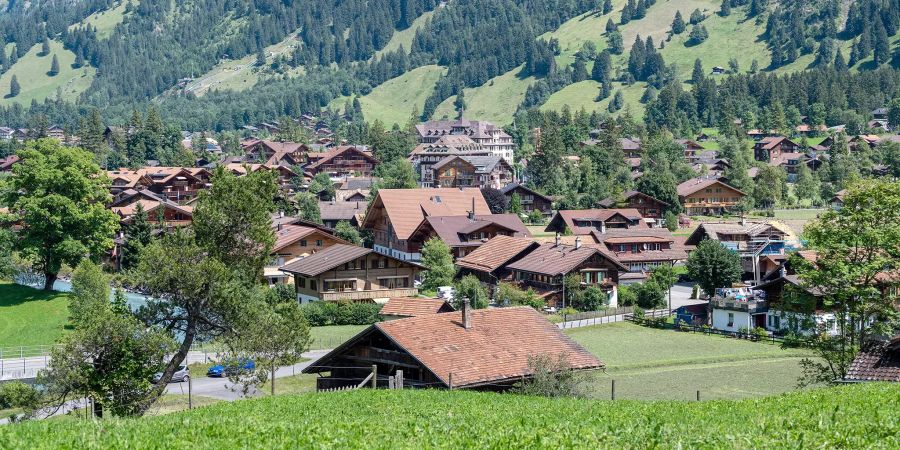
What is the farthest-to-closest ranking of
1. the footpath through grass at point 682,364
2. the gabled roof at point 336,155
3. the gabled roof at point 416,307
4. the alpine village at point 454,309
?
the gabled roof at point 336,155 → the gabled roof at point 416,307 → the footpath through grass at point 682,364 → the alpine village at point 454,309

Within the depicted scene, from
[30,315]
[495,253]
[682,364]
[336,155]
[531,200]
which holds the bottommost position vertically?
[682,364]

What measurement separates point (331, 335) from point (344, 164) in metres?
94.3

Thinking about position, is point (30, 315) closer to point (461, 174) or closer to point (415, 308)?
point (415, 308)

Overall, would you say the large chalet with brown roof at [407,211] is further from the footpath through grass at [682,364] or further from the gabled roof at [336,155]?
the gabled roof at [336,155]

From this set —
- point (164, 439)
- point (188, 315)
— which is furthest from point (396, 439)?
point (188, 315)

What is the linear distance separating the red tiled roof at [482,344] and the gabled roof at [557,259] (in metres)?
29.1

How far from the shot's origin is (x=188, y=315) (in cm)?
3234

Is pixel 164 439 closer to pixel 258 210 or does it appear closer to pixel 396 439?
pixel 396 439

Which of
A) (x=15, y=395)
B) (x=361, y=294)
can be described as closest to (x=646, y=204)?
(x=361, y=294)

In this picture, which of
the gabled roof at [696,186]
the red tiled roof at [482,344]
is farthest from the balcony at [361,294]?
the gabled roof at [696,186]

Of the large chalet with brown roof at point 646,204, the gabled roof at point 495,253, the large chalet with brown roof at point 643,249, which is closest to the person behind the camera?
the gabled roof at point 495,253

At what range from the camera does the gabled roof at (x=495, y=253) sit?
7006 cm

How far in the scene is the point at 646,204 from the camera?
107000 mm

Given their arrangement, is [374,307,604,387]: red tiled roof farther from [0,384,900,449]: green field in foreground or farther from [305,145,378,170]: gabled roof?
[305,145,378,170]: gabled roof
